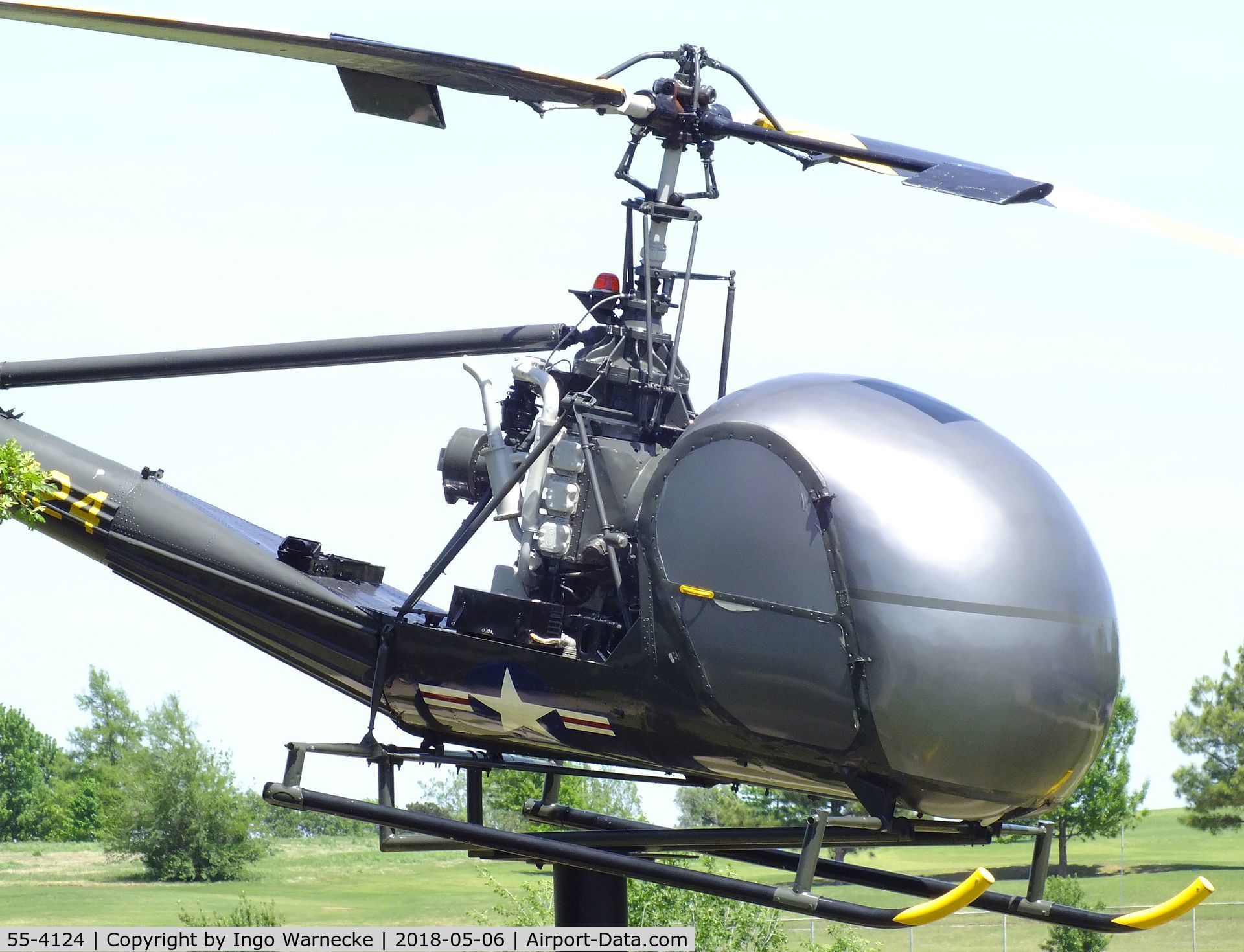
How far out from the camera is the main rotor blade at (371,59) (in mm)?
8727

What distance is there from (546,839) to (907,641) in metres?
2.42

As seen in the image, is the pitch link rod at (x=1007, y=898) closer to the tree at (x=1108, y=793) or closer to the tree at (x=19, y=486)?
the tree at (x=19, y=486)

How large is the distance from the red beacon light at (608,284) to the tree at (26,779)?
77.4 m

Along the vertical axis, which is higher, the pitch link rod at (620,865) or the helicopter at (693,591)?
the helicopter at (693,591)

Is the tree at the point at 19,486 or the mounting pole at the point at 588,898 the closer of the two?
the mounting pole at the point at 588,898

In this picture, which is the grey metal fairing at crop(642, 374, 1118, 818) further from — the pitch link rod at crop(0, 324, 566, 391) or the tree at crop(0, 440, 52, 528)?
the tree at crop(0, 440, 52, 528)

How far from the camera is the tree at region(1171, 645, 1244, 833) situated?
61.8 m

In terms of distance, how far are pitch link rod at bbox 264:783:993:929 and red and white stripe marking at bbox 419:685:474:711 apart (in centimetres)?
71

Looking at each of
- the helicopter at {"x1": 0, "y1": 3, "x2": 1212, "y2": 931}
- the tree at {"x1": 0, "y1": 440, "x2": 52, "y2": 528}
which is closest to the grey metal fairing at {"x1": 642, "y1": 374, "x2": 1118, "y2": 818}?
the helicopter at {"x1": 0, "y1": 3, "x2": 1212, "y2": 931}

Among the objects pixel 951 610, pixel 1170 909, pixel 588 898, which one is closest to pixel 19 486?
pixel 588 898

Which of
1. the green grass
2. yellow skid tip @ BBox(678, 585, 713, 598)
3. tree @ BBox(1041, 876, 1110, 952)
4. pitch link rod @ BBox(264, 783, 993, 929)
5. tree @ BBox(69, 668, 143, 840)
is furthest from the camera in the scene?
tree @ BBox(69, 668, 143, 840)

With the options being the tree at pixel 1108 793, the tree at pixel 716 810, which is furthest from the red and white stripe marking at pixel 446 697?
the tree at pixel 1108 793

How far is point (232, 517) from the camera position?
11.9 m

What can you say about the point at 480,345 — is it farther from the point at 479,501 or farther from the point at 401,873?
the point at 401,873
